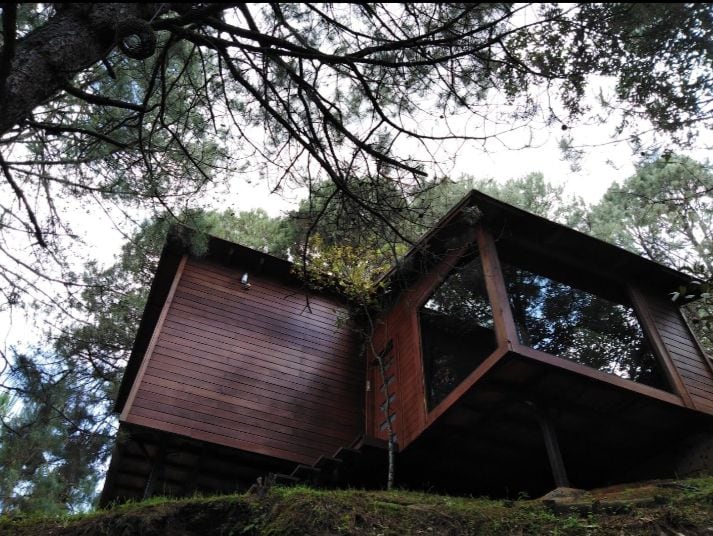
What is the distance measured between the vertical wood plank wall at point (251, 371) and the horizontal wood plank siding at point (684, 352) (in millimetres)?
4604

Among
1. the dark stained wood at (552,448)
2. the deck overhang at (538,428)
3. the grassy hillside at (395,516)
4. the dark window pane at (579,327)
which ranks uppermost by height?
the dark window pane at (579,327)

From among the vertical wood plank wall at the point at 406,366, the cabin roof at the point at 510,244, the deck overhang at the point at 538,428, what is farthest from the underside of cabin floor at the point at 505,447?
the cabin roof at the point at 510,244

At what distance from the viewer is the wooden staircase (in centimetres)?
677

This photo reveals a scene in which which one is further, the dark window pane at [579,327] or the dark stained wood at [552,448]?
the dark window pane at [579,327]

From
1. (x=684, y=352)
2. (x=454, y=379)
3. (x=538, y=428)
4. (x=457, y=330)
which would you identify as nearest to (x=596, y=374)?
(x=538, y=428)

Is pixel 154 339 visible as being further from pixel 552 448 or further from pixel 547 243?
pixel 547 243

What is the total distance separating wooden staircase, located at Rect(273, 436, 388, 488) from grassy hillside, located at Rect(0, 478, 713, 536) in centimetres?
208

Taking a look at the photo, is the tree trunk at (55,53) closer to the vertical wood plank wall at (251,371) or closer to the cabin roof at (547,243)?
the cabin roof at (547,243)

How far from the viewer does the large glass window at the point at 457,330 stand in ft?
20.9

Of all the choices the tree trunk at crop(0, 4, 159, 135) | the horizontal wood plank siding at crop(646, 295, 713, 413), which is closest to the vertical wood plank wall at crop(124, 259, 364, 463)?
the horizontal wood plank siding at crop(646, 295, 713, 413)

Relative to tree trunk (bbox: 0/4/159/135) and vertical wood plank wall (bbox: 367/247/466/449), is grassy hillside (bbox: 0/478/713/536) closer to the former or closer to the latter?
vertical wood plank wall (bbox: 367/247/466/449)

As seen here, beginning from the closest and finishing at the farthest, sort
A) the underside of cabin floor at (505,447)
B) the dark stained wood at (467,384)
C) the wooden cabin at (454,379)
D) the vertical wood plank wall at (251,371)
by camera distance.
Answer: the dark stained wood at (467,384), the underside of cabin floor at (505,447), the wooden cabin at (454,379), the vertical wood plank wall at (251,371)

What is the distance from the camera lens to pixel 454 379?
21.2ft

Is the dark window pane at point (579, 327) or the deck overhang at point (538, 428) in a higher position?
the dark window pane at point (579, 327)
